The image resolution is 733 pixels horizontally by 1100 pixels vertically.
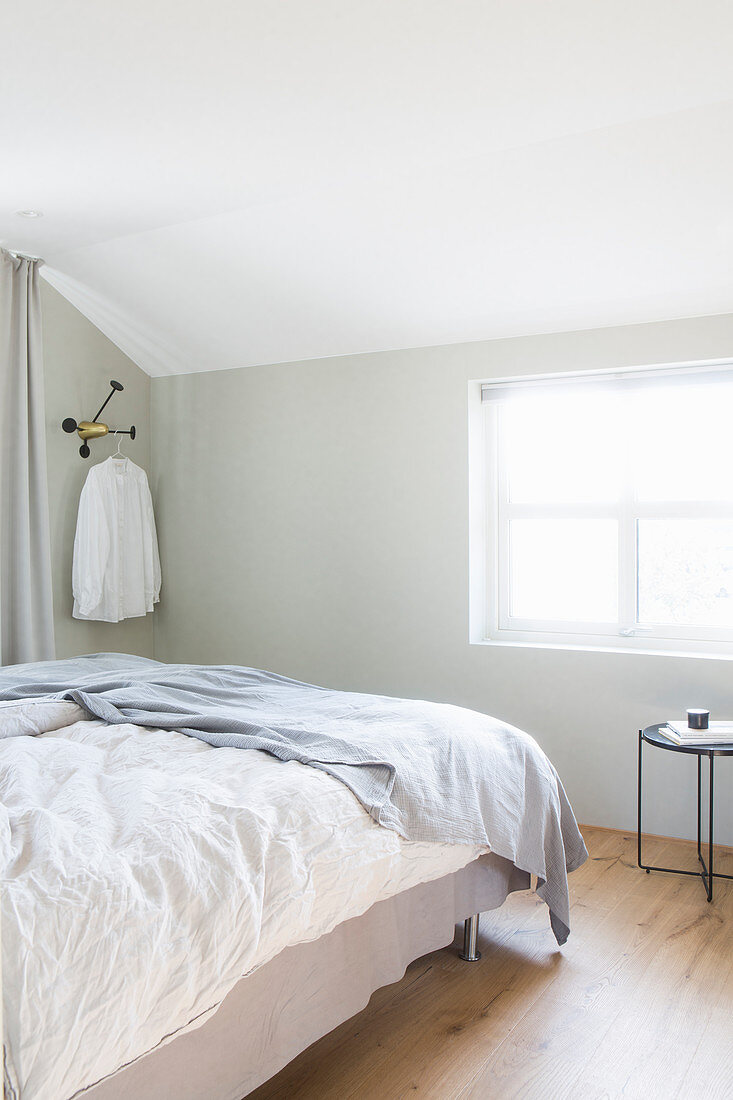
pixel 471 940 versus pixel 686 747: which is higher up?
pixel 686 747

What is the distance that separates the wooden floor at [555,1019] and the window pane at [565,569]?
1.27 metres

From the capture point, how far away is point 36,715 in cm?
224

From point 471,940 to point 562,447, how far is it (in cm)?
211

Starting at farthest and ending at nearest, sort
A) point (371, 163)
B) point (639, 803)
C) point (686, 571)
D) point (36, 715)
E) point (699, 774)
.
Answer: point (686, 571)
point (639, 803)
point (699, 774)
point (371, 163)
point (36, 715)

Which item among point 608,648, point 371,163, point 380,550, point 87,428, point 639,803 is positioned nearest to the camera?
point 371,163

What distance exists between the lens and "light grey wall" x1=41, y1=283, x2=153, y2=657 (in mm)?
3957

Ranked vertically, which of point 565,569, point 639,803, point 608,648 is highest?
point 565,569

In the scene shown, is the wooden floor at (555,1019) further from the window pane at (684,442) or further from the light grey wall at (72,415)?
the light grey wall at (72,415)

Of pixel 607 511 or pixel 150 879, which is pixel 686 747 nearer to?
pixel 607 511

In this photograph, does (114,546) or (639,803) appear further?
(114,546)

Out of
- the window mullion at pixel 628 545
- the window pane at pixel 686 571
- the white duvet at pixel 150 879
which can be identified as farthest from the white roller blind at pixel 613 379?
the white duvet at pixel 150 879

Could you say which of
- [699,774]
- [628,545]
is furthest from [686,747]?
[628,545]

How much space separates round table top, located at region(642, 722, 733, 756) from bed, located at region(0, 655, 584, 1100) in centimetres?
76

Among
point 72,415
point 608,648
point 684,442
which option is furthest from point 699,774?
point 72,415
